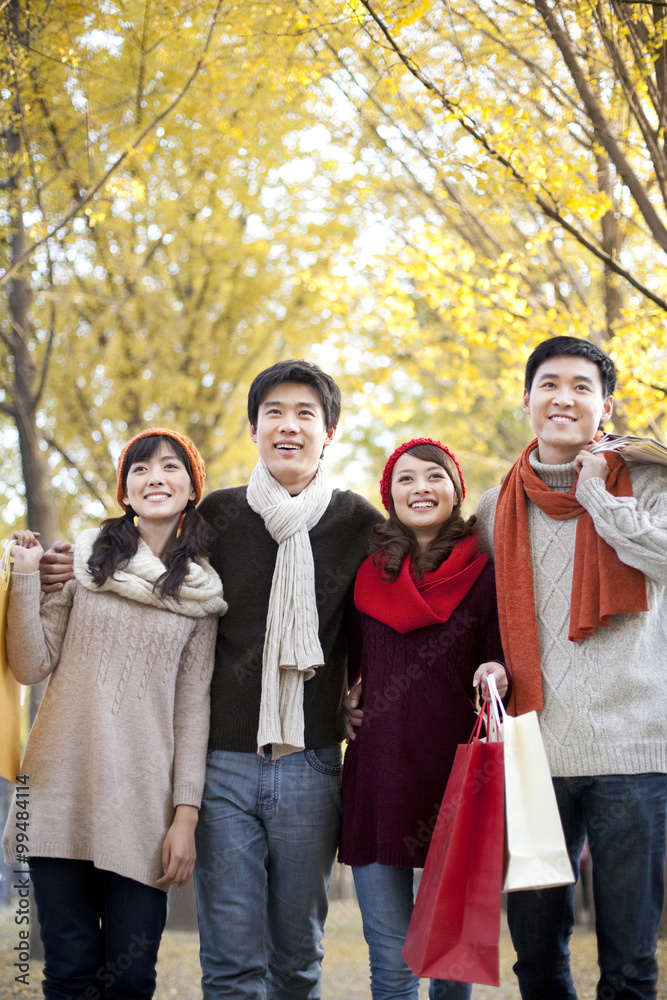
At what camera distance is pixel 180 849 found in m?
2.60

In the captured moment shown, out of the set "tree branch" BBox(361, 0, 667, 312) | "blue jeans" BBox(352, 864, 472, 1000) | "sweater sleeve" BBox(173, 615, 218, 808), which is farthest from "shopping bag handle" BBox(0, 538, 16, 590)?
"tree branch" BBox(361, 0, 667, 312)

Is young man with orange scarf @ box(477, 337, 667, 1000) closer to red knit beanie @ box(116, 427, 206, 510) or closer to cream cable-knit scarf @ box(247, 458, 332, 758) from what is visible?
cream cable-knit scarf @ box(247, 458, 332, 758)

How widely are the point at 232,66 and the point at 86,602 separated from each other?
3.42 m

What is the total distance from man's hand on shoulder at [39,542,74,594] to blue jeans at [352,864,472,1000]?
4.51 feet

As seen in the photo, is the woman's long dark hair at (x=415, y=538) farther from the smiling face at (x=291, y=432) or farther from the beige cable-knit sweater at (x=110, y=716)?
the beige cable-knit sweater at (x=110, y=716)

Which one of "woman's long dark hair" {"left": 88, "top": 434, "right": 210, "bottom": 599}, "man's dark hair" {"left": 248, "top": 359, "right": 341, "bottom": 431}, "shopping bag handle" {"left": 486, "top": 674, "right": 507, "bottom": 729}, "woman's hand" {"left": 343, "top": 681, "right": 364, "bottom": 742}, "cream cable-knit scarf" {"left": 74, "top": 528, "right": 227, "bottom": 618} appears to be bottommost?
"woman's hand" {"left": 343, "top": 681, "right": 364, "bottom": 742}

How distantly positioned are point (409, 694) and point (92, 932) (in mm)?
1234

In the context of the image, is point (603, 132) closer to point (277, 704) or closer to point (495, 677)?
point (495, 677)

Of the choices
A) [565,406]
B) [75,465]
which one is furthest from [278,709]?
[75,465]

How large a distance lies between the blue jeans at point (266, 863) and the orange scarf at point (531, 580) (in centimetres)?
79

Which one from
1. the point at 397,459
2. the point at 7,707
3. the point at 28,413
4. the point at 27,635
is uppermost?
the point at 28,413

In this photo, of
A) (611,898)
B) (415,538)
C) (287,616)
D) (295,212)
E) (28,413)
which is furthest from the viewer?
(295,212)

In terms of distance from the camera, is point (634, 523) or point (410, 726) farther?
point (410, 726)

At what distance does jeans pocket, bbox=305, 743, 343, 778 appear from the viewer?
2.86m
